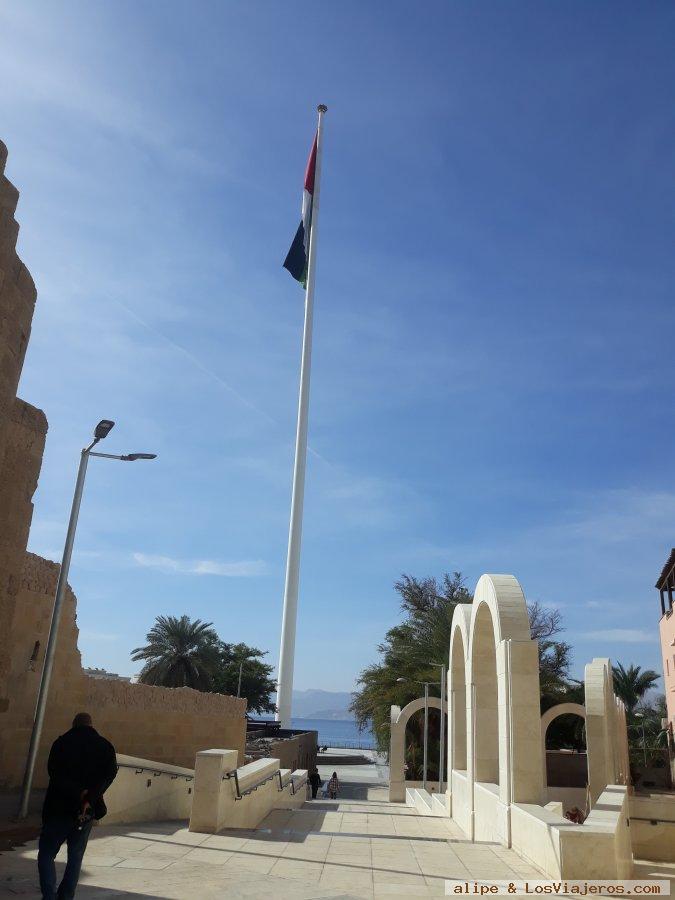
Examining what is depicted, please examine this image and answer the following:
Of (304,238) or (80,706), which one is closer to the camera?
(80,706)

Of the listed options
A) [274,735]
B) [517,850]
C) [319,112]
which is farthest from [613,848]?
[319,112]

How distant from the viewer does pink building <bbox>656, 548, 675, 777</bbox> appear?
3397cm

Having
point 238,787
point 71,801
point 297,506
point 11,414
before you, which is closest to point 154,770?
point 238,787

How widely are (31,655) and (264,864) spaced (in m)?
7.58

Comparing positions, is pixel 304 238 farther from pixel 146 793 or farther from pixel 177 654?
pixel 146 793

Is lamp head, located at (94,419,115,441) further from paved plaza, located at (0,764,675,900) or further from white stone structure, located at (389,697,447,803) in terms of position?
white stone structure, located at (389,697,447,803)

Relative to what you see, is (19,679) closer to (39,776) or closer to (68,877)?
(39,776)

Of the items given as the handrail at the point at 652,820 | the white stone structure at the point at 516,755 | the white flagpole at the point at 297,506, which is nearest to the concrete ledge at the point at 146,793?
the white stone structure at the point at 516,755

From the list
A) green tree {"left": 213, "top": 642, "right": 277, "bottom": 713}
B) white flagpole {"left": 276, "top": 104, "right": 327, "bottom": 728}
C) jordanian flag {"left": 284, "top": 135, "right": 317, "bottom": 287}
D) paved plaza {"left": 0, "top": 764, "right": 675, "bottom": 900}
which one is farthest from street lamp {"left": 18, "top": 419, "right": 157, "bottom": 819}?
green tree {"left": 213, "top": 642, "right": 277, "bottom": 713}

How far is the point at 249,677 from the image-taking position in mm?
58625

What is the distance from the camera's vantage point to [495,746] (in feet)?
41.7

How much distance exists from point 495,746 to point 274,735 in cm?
2107

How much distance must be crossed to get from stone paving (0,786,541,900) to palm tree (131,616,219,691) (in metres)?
32.5

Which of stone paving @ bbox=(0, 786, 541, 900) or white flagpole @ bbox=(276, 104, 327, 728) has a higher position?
white flagpole @ bbox=(276, 104, 327, 728)
